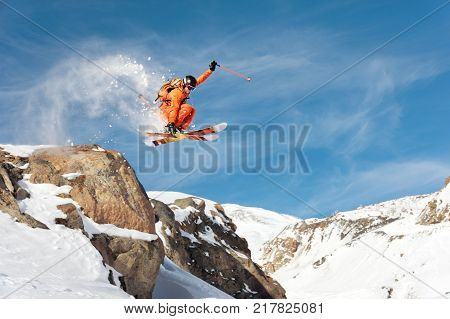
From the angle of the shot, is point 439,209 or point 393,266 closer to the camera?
point 393,266

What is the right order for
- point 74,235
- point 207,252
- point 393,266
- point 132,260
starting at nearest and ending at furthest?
point 74,235 < point 132,260 < point 207,252 < point 393,266

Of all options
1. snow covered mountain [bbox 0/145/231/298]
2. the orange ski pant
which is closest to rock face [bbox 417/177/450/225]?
snow covered mountain [bbox 0/145/231/298]

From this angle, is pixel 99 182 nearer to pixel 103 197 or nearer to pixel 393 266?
pixel 103 197

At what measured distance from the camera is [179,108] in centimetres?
2534

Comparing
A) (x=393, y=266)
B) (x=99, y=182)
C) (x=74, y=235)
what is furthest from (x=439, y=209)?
(x=74, y=235)

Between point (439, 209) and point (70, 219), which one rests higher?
point (439, 209)

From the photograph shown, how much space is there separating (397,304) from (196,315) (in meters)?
4.38

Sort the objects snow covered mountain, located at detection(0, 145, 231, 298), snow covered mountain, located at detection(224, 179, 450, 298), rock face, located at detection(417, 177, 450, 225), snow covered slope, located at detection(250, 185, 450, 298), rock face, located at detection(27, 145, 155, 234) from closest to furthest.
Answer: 1. snow covered mountain, located at detection(0, 145, 231, 298)
2. rock face, located at detection(27, 145, 155, 234)
3. snow covered slope, located at detection(250, 185, 450, 298)
4. snow covered mountain, located at detection(224, 179, 450, 298)
5. rock face, located at detection(417, 177, 450, 225)

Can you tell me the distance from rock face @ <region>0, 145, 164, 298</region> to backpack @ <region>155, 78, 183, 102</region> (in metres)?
5.99

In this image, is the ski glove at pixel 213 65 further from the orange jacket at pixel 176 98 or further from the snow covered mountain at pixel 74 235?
the snow covered mountain at pixel 74 235

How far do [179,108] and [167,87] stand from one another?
1.16 m

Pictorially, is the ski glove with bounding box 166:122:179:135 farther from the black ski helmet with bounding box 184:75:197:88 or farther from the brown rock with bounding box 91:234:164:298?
the brown rock with bounding box 91:234:164:298

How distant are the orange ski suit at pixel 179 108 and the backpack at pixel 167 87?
0.19 metres

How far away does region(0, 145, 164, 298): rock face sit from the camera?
1009 inches
